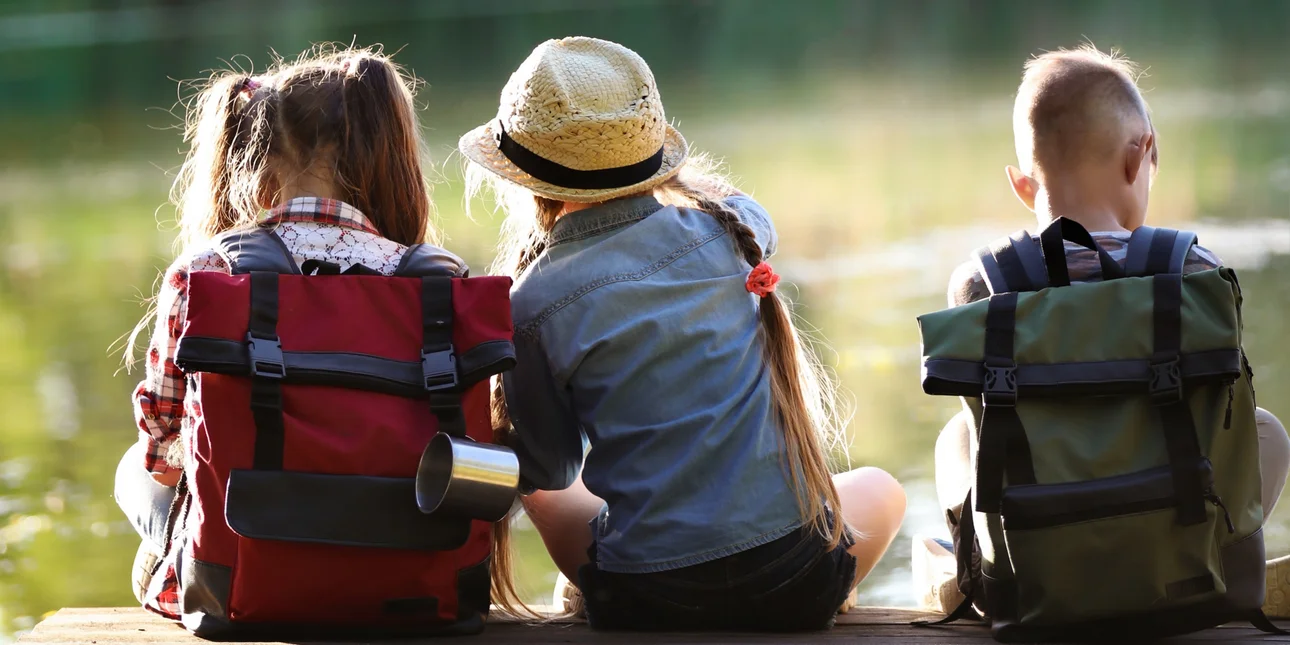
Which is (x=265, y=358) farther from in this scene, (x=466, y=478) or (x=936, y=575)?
(x=936, y=575)

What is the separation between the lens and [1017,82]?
29.0 ft

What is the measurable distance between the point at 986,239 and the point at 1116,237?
349cm

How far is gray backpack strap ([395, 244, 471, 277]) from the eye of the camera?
6.54 feet

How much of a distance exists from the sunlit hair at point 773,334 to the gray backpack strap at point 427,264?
0.40ft

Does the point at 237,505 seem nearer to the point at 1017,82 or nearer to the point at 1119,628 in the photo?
the point at 1119,628

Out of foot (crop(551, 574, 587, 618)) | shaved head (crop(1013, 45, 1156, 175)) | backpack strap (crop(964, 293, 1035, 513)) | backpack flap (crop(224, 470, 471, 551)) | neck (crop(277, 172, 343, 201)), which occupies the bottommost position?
foot (crop(551, 574, 587, 618))

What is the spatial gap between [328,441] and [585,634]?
45 centimetres

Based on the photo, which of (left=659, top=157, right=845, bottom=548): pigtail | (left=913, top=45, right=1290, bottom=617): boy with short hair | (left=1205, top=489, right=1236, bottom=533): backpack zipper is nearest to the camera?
(left=1205, top=489, right=1236, bottom=533): backpack zipper

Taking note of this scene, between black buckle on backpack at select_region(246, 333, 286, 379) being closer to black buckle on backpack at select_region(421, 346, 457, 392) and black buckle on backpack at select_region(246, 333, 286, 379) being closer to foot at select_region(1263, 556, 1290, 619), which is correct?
black buckle on backpack at select_region(421, 346, 457, 392)

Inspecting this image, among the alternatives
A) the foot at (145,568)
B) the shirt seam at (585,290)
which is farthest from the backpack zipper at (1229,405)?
the foot at (145,568)

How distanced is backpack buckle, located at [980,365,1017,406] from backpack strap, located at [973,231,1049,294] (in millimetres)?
125

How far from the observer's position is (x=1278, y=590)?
6.58 ft

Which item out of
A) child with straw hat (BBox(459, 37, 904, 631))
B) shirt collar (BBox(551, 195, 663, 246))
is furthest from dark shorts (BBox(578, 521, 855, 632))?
shirt collar (BBox(551, 195, 663, 246))

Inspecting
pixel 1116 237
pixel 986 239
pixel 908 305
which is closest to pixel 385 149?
pixel 1116 237
